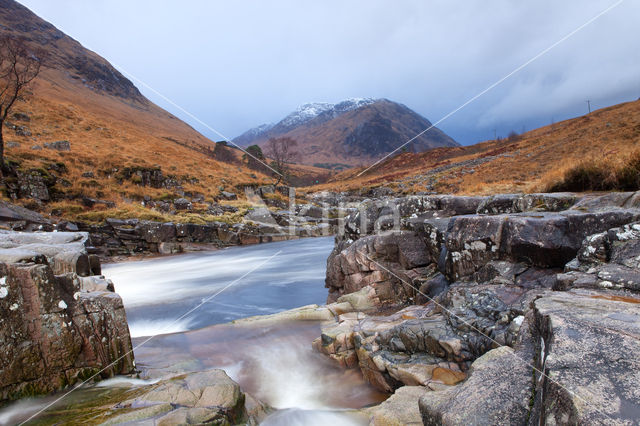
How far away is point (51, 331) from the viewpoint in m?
5.04

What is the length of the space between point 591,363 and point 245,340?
23.7 ft

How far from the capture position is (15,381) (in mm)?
4719

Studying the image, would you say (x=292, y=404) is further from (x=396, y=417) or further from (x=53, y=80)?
(x=53, y=80)

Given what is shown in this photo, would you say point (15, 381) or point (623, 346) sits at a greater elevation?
point (623, 346)

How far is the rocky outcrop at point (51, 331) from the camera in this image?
15.5 feet

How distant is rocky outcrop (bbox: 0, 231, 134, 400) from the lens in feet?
15.5

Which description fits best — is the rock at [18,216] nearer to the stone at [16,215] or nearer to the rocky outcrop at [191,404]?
the stone at [16,215]

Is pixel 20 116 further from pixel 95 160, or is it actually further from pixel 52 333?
pixel 52 333

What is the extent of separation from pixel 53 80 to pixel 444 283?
99358 mm

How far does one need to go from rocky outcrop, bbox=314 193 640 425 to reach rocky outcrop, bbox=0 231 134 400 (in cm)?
394

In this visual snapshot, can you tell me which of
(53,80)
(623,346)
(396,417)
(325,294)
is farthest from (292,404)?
(53,80)

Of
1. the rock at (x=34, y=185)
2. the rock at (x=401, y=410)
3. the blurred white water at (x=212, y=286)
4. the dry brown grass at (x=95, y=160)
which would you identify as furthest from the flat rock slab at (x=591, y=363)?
the rock at (x=34, y=185)

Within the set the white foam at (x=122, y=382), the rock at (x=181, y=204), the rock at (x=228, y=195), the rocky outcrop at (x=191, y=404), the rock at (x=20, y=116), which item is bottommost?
the white foam at (x=122, y=382)

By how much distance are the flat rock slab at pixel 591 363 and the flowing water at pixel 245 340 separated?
309cm
